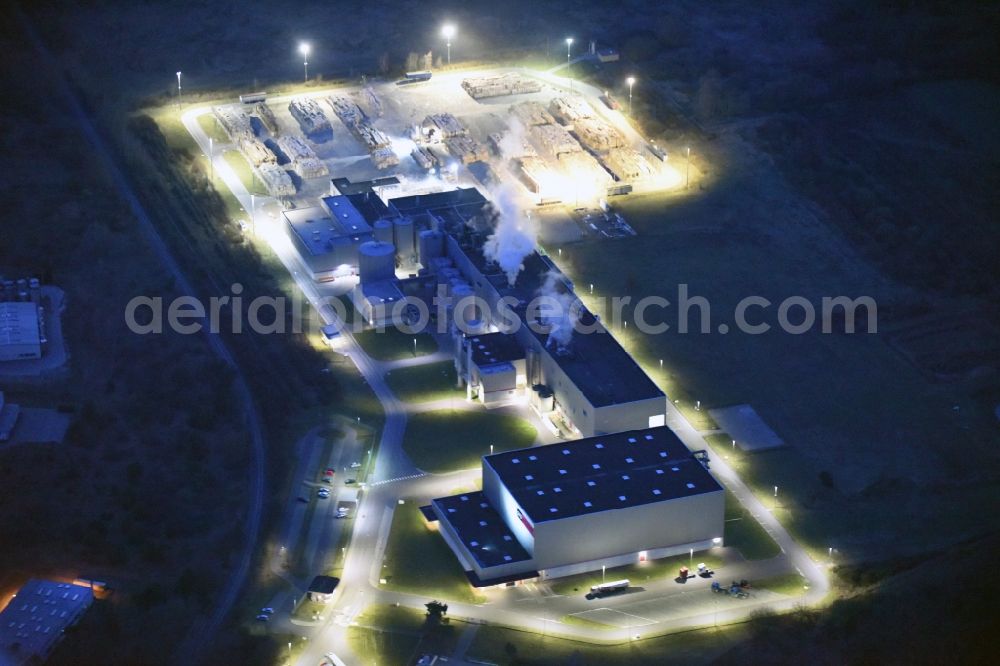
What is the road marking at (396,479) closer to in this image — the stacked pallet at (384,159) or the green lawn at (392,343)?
the green lawn at (392,343)

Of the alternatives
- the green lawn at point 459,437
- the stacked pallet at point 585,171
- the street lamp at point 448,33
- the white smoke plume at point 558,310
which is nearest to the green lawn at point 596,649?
the green lawn at point 459,437

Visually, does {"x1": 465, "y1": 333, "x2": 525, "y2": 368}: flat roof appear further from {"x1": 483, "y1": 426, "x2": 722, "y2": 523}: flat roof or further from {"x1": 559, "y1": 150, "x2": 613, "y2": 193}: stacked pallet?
{"x1": 559, "y1": 150, "x2": 613, "y2": 193}: stacked pallet

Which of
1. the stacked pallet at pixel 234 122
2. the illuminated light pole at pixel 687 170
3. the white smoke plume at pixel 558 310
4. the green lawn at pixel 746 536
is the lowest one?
the green lawn at pixel 746 536

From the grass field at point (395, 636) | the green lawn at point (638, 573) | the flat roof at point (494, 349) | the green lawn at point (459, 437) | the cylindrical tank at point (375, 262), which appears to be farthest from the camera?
the cylindrical tank at point (375, 262)

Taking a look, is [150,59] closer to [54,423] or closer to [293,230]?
[293,230]

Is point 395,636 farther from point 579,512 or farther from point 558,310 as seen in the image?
point 558,310

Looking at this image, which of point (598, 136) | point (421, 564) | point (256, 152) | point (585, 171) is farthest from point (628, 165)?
point (421, 564)

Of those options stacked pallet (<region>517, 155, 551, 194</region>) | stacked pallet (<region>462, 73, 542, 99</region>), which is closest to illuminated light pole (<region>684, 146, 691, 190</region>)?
stacked pallet (<region>517, 155, 551, 194</region>)
